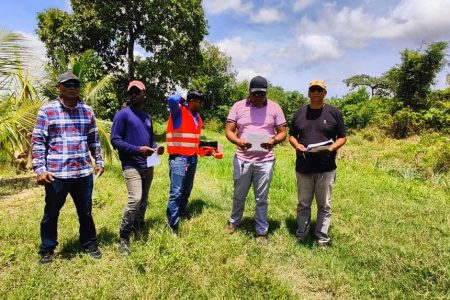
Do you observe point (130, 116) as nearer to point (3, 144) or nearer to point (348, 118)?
point (3, 144)

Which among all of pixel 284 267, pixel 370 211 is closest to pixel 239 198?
pixel 284 267

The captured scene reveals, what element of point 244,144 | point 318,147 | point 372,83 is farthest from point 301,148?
point 372,83

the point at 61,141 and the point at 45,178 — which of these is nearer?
the point at 45,178

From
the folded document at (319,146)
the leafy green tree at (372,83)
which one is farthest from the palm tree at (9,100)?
the leafy green tree at (372,83)

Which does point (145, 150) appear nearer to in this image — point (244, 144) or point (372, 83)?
point (244, 144)

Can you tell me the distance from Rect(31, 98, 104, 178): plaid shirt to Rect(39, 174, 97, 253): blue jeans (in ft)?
0.40

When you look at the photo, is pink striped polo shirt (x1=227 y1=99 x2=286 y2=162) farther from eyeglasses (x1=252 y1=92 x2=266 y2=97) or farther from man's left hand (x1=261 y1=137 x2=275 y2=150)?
eyeglasses (x1=252 y1=92 x2=266 y2=97)

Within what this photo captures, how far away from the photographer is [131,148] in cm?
430

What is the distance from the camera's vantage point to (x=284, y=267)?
4.17m

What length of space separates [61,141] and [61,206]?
2.52ft

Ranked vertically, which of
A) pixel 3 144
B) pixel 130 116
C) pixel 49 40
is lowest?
pixel 3 144

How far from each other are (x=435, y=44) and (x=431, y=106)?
3.20m

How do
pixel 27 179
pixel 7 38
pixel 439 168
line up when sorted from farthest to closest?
pixel 439 168 < pixel 27 179 < pixel 7 38

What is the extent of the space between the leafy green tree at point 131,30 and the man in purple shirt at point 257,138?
50.9ft
